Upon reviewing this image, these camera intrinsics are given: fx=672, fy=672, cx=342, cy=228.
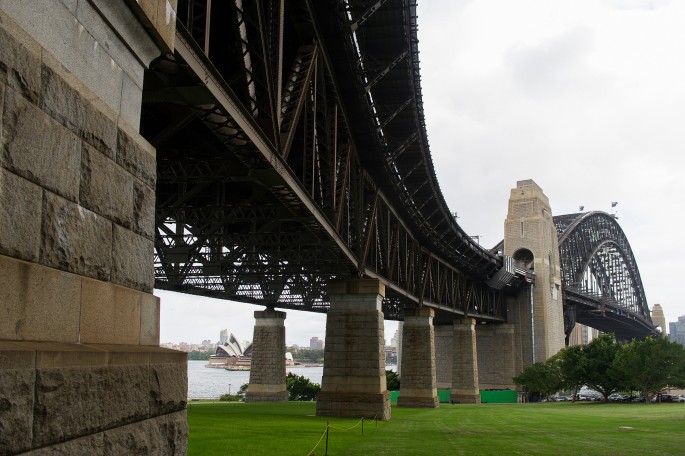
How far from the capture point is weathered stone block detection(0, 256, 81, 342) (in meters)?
4.63

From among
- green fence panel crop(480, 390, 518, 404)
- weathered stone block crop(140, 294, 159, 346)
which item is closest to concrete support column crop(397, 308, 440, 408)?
green fence panel crop(480, 390, 518, 404)

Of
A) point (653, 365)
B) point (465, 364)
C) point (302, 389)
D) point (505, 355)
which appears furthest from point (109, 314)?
point (505, 355)

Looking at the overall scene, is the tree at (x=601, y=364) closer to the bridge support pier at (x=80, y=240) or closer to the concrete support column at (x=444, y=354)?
the concrete support column at (x=444, y=354)

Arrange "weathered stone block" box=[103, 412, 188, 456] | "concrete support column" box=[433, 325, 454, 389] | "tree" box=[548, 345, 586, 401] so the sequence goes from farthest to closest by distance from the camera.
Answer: "concrete support column" box=[433, 325, 454, 389]
"tree" box=[548, 345, 586, 401]
"weathered stone block" box=[103, 412, 188, 456]

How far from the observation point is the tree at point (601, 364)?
3125 inches

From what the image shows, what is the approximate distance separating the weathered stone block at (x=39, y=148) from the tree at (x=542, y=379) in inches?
3588

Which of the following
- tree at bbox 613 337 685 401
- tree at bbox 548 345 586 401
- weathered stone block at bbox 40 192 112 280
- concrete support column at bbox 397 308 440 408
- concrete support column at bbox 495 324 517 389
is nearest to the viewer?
weathered stone block at bbox 40 192 112 280

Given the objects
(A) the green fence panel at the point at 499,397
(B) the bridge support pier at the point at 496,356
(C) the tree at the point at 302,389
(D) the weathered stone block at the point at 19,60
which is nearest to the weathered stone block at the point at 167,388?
(D) the weathered stone block at the point at 19,60

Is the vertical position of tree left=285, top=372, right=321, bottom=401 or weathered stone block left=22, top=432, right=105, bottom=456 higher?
weathered stone block left=22, top=432, right=105, bottom=456

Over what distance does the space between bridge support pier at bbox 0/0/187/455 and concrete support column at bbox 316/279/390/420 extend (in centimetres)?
3213

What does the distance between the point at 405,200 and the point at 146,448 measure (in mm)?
40139

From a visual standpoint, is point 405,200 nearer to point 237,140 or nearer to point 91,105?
point 237,140

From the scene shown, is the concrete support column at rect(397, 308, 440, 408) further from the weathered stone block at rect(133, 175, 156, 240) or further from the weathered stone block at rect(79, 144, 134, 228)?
the weathered stone block at rect(79, 144, 134, 228)

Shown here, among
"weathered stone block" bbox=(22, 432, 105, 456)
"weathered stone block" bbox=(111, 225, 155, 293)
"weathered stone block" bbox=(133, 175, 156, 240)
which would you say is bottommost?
"weathered stone block" bbox=(22, 432, 105, 456)
